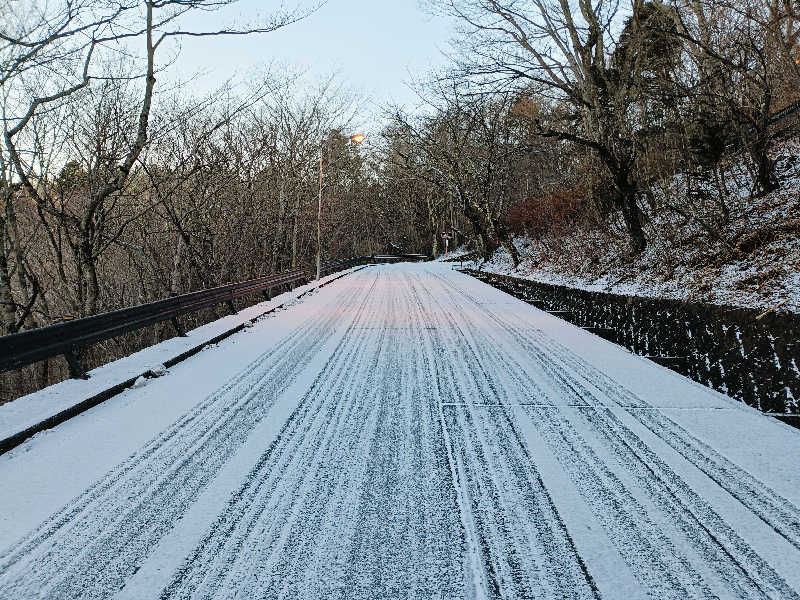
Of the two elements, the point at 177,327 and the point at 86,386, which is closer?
the point at 86,386

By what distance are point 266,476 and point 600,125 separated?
60.9 feet

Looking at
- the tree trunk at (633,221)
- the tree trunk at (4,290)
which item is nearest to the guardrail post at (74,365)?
the tree trunk at (4,290)

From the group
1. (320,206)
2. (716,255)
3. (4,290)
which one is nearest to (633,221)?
(716,255)

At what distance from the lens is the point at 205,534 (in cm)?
308

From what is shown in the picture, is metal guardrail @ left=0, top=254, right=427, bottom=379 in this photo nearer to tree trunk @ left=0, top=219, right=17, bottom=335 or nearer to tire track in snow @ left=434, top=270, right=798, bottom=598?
tree trunk @ left=0, top=219, right=17, bottom=335

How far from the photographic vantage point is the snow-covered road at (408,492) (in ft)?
8.79

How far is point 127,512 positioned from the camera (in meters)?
3.36

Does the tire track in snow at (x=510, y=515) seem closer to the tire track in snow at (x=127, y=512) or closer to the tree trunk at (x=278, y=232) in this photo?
the tire track in snow at (x=127, y=512)

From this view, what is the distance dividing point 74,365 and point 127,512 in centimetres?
385

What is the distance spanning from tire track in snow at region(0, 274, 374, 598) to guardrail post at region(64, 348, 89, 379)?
77.3 inches

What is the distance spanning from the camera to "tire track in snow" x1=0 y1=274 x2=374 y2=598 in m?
2.70

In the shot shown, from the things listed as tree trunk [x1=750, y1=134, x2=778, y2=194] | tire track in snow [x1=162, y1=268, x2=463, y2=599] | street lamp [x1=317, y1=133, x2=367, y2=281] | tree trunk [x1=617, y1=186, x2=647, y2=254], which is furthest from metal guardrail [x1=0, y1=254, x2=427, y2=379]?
tree trunk [x1=750, y1=134, x2=778, y2=194]

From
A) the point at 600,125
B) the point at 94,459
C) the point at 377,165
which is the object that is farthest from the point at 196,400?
the point at 377,165

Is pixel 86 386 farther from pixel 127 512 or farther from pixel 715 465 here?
pixel 715 465
